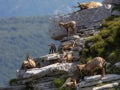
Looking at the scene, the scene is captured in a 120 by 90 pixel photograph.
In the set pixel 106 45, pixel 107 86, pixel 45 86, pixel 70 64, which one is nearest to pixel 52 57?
pixel 70 64

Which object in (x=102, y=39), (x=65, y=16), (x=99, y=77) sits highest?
(x=65, y=16)

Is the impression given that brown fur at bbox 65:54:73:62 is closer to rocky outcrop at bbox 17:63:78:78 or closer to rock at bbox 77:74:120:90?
rocky outcrop at bbox 17:63:78:78

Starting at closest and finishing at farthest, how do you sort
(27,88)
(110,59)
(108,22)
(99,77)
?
(99,77), (110,59), (27,88), (108,22)

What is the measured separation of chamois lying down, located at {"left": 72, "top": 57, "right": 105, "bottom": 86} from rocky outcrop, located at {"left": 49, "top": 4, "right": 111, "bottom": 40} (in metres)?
10.3

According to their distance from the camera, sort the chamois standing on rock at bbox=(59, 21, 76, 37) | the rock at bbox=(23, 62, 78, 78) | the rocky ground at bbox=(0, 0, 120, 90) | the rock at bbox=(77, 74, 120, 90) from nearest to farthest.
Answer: the rock at bbox=(77, 74, 120, 90) < the rocky ground at bbox=(0, 0, 120, 90) < the rock at bbox=(23, 62, 78, 78) < the chamois standing on rock at bbox=(59, 21, 76, 37)

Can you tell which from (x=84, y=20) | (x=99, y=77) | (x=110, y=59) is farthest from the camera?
(x=84, y=20)

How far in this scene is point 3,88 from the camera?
48.3 m

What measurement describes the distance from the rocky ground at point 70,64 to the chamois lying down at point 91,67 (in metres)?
0.73

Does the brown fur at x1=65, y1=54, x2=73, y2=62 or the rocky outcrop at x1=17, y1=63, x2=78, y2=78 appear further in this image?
the brown fur at x1=65, y1=54, x2=73, y2=62

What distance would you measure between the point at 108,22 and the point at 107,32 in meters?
3.48

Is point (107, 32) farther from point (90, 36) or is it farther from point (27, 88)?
point (27, 88)

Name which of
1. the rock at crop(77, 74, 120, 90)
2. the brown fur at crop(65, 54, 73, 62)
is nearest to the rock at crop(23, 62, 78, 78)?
the brown fur at crop(65, 54, 73, 62)

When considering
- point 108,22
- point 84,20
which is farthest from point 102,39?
point 84,20

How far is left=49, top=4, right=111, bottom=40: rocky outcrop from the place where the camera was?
5469 centimetres
